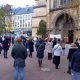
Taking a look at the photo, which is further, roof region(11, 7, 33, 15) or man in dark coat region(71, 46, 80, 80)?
roof region(11, 7, 33, 15)

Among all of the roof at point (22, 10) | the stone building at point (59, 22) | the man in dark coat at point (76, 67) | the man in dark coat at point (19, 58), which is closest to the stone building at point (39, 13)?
the stone building at point (59, 22)

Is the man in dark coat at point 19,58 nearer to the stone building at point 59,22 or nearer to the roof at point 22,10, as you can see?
the stone building at point 59,22

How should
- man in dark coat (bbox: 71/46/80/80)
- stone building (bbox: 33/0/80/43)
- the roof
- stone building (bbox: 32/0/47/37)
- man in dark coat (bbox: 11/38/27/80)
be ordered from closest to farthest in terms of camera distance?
man in dark coat (bbox: 71/46/80/80) < man in dark coat (bbox: 11/38/27/80) < stone building (bbox: 33/0/80/43) < stone building (bbox: 32/0/47/37) < the roof

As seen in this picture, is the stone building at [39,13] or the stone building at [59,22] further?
the stone building at [39,13]

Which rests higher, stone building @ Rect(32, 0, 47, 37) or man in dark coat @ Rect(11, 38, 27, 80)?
stone building @ Rect(32, 0, 47, 37)

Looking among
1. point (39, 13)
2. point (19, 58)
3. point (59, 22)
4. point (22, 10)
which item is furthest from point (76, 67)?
point (22, 10)

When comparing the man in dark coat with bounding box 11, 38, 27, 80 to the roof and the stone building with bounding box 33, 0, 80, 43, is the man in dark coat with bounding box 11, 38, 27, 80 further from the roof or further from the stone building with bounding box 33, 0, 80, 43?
the roof

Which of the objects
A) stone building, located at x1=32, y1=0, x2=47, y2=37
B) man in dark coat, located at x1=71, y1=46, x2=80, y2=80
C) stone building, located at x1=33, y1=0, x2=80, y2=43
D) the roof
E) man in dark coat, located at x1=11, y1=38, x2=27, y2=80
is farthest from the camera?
the roof

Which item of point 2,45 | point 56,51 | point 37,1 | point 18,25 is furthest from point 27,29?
point 56,51

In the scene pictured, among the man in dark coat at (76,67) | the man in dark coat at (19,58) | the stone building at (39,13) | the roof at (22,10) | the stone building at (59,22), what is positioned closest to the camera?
the man in dark coat at (76,67)

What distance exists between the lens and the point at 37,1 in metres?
67.0

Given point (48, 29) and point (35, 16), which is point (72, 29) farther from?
point (35, 16)

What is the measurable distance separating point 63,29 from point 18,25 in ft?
206

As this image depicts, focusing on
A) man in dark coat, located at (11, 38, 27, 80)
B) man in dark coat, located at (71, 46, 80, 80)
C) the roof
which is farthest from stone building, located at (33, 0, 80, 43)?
the roof
